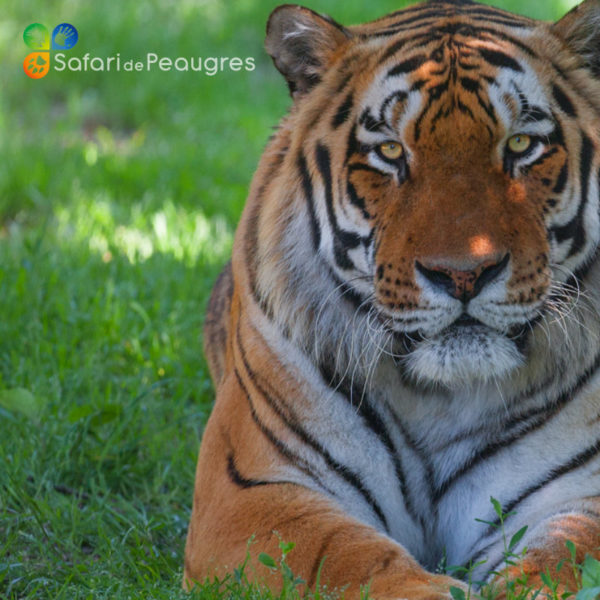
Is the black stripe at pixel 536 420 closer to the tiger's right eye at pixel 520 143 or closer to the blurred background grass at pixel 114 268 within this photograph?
the tiger's right eye at pixel 520 143

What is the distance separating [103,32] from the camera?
7.25 m

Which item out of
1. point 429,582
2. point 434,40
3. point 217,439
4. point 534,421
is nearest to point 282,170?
point 434,40

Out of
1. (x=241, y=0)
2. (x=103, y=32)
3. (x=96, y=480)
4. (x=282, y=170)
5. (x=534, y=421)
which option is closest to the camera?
(x=534, y=421)

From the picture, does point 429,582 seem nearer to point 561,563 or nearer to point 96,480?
point 561,563

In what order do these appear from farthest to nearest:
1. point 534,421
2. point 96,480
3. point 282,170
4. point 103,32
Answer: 1. point 103,32
2. point 96,480
3. point 282,170
4. point 534,421

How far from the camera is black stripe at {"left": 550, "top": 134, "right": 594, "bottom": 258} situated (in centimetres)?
242

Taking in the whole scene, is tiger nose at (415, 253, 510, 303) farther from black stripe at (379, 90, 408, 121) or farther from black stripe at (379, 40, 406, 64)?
black stripe at (379, 40, 406, 64)

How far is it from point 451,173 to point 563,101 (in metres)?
0.34

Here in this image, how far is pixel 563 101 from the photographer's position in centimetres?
244

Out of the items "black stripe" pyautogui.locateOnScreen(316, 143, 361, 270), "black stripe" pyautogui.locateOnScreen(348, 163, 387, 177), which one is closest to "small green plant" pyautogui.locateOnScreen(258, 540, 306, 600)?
"black stripe" pyautogui.locateOnScreen(316, 143, 361, 270)

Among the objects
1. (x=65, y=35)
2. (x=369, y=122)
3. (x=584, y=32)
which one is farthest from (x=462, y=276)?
(x=65, y=35)

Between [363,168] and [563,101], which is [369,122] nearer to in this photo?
[363,168]

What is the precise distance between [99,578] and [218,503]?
320mm

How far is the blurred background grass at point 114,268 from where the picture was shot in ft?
9.59
